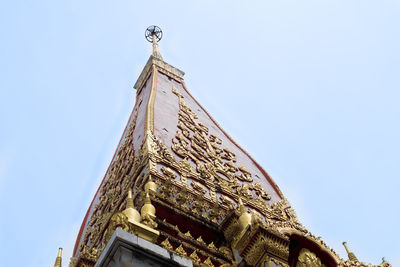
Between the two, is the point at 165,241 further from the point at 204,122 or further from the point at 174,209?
the point at 204,122

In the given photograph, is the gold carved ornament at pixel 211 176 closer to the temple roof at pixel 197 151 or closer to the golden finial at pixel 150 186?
the temple roof at pixel 197 151

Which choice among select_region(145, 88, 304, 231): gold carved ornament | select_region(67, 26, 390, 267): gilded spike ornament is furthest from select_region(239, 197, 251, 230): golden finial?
select_region(145, 88, 304, 231): gold carved ornament

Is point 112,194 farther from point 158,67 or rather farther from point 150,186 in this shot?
point 158,67

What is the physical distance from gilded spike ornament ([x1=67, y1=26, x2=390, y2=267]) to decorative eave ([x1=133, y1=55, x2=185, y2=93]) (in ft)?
9.81

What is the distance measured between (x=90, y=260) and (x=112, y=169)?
23.4 ft

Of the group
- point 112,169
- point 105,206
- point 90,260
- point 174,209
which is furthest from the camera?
point 112,169

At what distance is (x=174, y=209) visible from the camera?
11.7m

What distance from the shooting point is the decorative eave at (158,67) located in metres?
24.2

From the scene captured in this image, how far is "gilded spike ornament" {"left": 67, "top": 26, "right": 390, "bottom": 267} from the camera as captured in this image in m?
10.2

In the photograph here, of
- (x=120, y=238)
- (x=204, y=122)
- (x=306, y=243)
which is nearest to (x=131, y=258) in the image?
(x=120, y=238)

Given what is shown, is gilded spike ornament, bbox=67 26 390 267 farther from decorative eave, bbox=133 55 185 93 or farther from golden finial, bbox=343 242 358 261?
decorative eave, bbox=133 55 185 93

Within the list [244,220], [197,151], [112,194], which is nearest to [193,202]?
[244,220]

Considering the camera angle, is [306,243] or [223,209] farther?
[223,209]

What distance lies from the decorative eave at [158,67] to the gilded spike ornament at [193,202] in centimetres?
299
